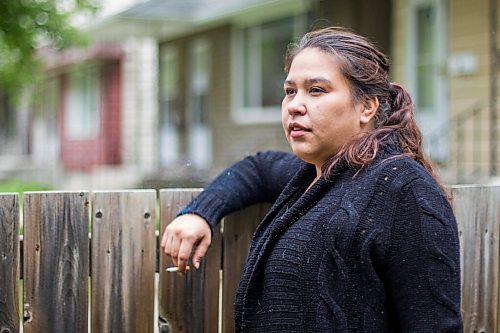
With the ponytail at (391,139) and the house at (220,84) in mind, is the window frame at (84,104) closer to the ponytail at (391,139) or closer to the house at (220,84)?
the house at (220,84)

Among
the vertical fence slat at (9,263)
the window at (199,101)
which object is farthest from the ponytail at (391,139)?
the window at (199,101)

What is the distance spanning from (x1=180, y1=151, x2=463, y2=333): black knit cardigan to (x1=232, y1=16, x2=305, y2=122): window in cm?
1178

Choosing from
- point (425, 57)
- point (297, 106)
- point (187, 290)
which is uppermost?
point (425, 57)

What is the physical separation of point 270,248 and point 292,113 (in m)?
0.42

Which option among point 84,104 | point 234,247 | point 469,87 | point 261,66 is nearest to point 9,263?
point 234,247

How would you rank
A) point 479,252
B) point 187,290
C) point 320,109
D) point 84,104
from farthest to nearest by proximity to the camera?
point 84,104 < point 479,252 < point 187,290 < point 320,109

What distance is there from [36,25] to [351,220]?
216 inches

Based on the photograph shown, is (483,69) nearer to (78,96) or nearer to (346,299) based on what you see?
(346,299)

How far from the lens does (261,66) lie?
15555 mm

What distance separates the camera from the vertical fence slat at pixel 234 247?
120 inches

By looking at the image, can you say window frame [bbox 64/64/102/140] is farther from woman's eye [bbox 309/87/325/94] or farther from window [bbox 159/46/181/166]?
woman's eye [bbox 309/87/325/94]

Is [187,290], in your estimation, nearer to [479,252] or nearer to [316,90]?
[316,90]

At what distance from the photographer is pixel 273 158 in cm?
294

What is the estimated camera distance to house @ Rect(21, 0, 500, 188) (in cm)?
976
